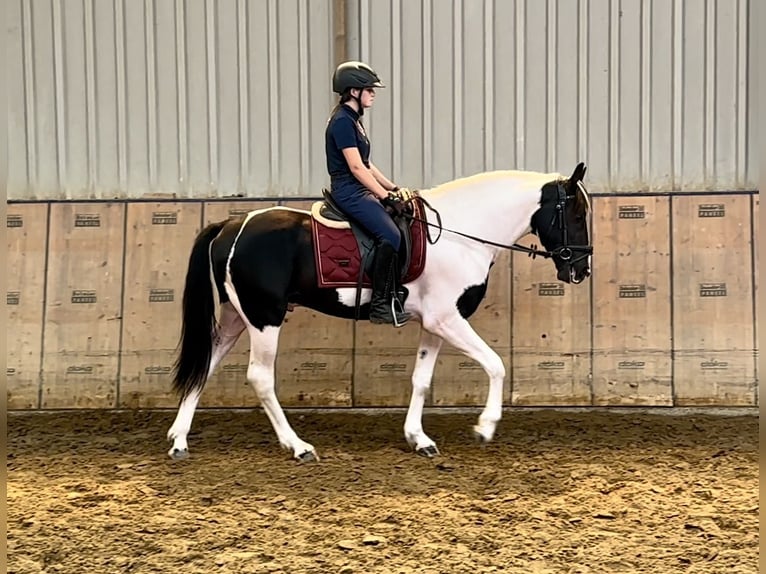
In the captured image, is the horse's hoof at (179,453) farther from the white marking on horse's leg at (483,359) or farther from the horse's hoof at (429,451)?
the white marking on horse's leg at (483,359)

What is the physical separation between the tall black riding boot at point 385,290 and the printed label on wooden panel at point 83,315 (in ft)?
8.68

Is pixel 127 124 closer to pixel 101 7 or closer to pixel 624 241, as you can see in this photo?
pixel 101 7

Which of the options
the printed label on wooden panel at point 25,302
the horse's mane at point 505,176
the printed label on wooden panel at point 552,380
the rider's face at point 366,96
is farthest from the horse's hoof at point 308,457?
the printed label on wooden panel at point 25,302

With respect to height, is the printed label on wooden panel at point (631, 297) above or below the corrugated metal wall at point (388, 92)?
below

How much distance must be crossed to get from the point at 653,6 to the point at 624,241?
6.53ft

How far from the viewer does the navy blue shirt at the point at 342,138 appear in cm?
414

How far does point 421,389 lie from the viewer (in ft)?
14.7

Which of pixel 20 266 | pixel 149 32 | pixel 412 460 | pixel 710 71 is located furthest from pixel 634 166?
pixel 20 266

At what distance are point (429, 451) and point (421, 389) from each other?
15.6 inches

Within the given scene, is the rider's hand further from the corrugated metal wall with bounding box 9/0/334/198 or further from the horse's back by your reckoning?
the corrugated metal wall with bounding box 9/0/334/198

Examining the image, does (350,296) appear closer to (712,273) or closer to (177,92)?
(177,92)

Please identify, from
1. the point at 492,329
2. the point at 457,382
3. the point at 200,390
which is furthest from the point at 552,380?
the point at 200,390

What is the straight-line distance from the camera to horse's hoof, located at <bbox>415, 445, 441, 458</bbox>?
14.5 feet

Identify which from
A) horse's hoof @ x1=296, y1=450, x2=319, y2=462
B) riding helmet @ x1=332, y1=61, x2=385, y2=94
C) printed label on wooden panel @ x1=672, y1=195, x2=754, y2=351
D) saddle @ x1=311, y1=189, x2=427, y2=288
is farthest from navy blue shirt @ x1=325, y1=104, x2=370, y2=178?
printed label on wooden panel @ x1=672, y1=195, x2=754, y2=351
